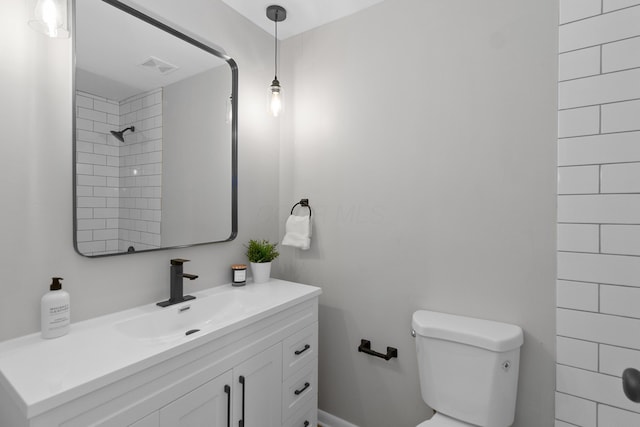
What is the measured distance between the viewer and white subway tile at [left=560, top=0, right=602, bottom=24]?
3.80 ft

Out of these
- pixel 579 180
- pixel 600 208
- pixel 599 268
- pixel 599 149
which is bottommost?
pixel 599 268

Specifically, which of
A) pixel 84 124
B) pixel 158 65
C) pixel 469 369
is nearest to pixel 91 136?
pixel 84 124

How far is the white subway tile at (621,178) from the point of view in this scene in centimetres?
109

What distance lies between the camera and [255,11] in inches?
67.7

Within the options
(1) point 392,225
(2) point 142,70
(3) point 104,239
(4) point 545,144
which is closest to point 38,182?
(3) point 104,239

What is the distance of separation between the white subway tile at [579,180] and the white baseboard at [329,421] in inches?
61.8

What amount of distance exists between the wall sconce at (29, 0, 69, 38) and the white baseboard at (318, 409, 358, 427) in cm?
210

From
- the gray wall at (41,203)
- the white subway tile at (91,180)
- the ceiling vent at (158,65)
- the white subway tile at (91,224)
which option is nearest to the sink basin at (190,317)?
the gray wall at (41,203)

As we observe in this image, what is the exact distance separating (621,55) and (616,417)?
49.8 inches

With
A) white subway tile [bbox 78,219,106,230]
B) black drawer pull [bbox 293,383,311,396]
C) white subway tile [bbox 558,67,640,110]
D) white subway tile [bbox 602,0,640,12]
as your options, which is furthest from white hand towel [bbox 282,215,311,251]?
white subway tile [bbox 602,0,640,12]

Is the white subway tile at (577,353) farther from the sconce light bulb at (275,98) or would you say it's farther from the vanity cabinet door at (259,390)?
the sconce light bulb at (275,98)

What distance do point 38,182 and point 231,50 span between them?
110 centimetres

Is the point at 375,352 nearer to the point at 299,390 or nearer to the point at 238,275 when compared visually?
the point at 299,390

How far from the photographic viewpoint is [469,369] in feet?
4.14
